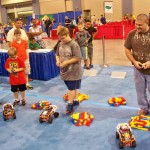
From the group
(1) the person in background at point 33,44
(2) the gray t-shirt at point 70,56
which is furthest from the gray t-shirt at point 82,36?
(2) the gray t-shirt at point 70,56

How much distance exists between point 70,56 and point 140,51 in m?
1.18

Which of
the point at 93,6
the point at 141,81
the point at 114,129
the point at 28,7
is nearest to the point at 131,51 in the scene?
the point at 141,81

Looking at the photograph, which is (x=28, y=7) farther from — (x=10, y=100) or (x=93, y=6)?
(x=10, y=100)

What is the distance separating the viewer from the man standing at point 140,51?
11.1ft

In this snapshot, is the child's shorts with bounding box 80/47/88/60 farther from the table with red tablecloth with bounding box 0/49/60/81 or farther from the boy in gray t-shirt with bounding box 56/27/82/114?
the boy in gray t-shirt with bounding box 56/27/82/114

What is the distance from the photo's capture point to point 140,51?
353 cm

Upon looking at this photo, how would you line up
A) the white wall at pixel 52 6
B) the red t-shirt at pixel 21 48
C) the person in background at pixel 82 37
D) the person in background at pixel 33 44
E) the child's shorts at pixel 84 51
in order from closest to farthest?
the red t-shirt at pixel 21 48
the person in background at pixel 33 44
the person in background at pixel 82 37
the child's shorts at pixel 84 51
the white wall at pixel 52 6

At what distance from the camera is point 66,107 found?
4.57 meters

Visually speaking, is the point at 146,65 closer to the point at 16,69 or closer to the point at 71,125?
the point at 71,125

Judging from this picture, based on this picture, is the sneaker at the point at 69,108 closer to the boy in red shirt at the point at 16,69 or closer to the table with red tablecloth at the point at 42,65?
the boy in red shirt at the point at 16,69

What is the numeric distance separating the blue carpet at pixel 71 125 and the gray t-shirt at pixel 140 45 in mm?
1031

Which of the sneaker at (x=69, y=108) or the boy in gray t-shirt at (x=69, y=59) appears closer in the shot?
the boy in gray t-shirt at (x=69, y=59)

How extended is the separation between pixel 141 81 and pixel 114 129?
83 centimetres

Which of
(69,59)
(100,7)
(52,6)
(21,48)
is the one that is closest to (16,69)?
(21,48)
